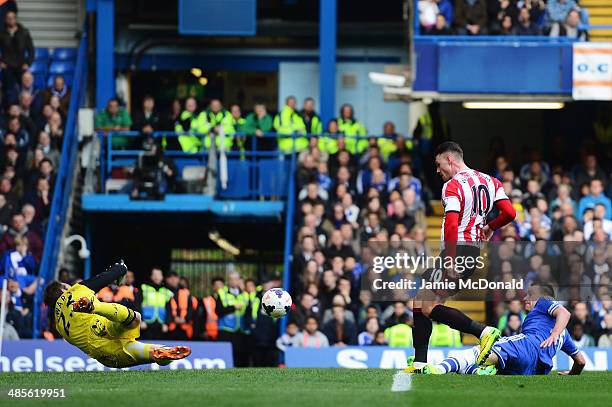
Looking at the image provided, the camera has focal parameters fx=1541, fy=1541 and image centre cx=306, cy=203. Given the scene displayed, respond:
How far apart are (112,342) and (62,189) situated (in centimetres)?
1052

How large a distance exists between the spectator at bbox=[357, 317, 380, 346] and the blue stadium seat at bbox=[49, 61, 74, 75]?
9295 millimetres

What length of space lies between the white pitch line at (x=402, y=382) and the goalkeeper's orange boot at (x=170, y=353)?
6.64ft

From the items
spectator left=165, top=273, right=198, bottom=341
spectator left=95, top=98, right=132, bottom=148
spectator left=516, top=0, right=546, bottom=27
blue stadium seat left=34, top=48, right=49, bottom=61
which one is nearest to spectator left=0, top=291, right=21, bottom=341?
spectator left=165, top=273, right=198, bottom=341

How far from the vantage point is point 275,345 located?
2258cm

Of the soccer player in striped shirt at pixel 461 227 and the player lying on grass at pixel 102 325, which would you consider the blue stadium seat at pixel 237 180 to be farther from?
the soccer player in striped shirt at pixel 461 227

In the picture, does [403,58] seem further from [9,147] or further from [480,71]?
[9,147]

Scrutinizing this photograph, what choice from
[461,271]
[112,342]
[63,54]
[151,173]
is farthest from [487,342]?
[63,54]

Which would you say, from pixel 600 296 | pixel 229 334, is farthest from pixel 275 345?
pixel 600 296

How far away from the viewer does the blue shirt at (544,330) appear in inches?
574

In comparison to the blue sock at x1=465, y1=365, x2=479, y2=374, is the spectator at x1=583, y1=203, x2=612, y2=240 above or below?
above

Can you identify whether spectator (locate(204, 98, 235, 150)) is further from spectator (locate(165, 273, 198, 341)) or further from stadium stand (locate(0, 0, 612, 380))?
spectator (locate(165, 273, 198, 341))

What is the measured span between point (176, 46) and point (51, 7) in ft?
8.38

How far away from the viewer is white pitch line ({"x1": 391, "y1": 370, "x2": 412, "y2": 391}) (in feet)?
42.2

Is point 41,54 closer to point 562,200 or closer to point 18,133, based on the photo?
point 18,133
